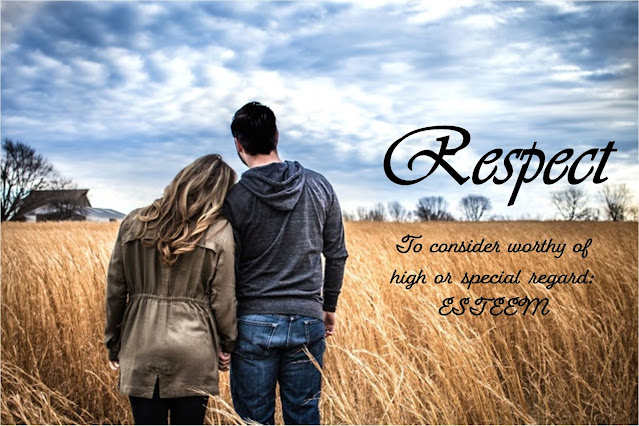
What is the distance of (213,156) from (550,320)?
13.2 ft

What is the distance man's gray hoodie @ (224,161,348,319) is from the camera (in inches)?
79.9

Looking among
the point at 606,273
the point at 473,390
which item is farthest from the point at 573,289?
the point at 473,390

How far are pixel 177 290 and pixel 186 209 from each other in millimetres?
341

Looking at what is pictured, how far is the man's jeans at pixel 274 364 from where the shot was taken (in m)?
2.01

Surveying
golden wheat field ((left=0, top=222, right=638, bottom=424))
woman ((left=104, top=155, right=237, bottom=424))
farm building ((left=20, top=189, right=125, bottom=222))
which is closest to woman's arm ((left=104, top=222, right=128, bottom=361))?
woman ((left=104, top=155, right=237, bottom=424))

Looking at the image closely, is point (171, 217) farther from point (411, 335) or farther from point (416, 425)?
point (411, 335)

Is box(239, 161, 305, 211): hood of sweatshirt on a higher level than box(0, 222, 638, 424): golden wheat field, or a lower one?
higher

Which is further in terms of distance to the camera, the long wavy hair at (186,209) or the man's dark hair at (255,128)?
the man's dark hair at (255,128)

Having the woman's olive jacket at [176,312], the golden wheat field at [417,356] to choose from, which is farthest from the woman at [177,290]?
the golden wheat field at [417,356]

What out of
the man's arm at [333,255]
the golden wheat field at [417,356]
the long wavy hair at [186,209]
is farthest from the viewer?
the golden wheat field at [417,356]

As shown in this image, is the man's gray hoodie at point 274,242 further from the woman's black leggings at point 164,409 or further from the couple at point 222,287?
the woman's black leggings at point 164,409

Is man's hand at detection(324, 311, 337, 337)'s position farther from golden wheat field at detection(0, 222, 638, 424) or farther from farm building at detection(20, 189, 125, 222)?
farm building at detection(20, 189, 125, 222)

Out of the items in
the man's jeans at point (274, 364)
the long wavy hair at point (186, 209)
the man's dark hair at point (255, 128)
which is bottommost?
the man's jeans at point (274, 364)

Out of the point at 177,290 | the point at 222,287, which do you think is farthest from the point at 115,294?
the point at 222,287
